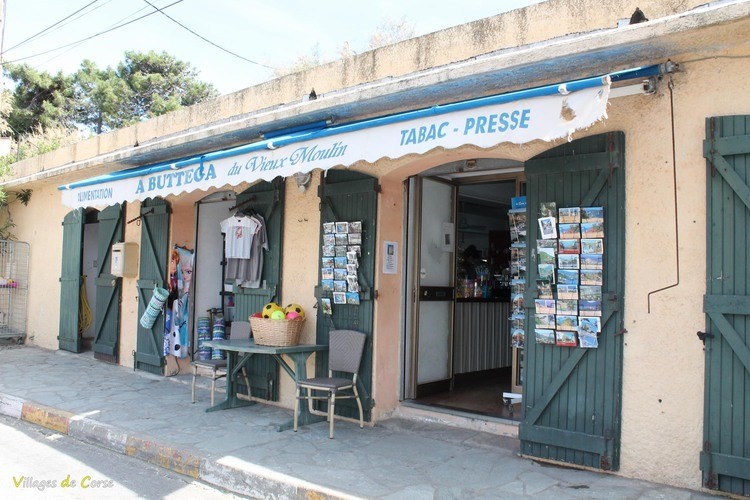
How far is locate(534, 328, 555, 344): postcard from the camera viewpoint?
4.84m

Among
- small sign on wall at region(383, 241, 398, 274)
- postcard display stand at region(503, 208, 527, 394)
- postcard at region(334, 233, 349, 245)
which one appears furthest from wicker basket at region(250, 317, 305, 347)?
postcard display stand at region(503, 208, 527, 394)

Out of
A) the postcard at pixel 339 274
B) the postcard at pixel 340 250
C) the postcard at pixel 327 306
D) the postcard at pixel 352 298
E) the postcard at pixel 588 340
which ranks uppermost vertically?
the postcard at pixel 340 250

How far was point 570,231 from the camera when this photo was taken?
4.77 metres

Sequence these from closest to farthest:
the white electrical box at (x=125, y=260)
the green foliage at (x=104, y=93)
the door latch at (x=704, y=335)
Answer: the door latch at (x=704, y=335) → the white electrical box at (x=125, y=260) → the green foliage at (x=104, y=93)

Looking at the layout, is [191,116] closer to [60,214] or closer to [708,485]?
[60,214]

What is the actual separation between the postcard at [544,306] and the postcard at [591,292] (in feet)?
0.84

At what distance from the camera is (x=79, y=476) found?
190 inches

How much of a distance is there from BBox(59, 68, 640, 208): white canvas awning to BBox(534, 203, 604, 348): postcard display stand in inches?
29.8

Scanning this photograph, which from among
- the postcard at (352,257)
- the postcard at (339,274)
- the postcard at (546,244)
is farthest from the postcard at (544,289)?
the postcard at (339,274)

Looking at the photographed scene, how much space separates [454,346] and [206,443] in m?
3.15

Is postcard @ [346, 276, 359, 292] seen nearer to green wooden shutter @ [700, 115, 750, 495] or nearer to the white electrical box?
green wooden shutter @ [700, 115, 750, 495]

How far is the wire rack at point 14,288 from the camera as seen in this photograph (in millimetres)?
12094

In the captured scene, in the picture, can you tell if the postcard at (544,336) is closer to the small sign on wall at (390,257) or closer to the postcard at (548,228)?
A: the postcard at (548,228)

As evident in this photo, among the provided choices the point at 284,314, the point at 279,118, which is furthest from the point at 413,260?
the point at 279,118
